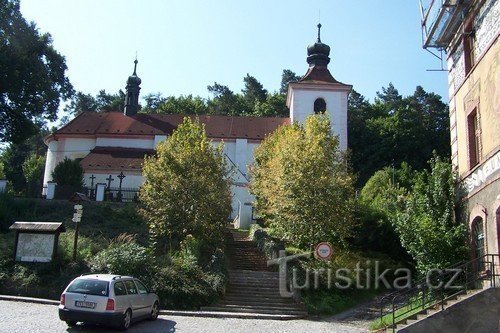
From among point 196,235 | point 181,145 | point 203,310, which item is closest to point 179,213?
point 196,235

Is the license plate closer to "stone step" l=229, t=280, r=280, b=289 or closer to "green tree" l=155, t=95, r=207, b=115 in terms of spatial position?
"stone step" l=229, t=280, r=280, b=289

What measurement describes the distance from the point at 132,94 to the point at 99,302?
45947 millimetres

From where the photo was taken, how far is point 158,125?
5244 cm

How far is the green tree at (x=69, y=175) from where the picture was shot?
36844 millimetres

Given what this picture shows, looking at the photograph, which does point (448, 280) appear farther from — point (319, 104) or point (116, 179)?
point (319, 104)

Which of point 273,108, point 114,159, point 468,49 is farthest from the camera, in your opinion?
point 273,108

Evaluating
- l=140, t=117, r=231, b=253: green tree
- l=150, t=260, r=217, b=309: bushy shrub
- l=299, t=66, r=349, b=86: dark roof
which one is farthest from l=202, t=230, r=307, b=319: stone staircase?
l=299, t=66, r=349, b=86: dark roof

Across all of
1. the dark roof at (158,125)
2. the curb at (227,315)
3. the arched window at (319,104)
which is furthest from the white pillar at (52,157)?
the curb at (227,315)

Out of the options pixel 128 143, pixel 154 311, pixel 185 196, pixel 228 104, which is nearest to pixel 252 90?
pixel 228 104

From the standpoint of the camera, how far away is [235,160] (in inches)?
1977

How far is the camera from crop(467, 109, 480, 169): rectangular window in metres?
16.6

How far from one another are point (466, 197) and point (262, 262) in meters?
10.4

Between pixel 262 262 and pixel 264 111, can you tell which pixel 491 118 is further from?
pixel 264 111

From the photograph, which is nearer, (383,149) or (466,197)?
(466,197)
